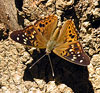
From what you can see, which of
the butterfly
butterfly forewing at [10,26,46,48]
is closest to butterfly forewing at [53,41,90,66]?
the butterfly

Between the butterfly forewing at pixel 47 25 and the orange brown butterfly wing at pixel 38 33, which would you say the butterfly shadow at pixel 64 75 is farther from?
the butterfly forewing at pixel 47 25

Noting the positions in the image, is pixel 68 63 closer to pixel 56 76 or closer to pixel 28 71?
pixel 56 76

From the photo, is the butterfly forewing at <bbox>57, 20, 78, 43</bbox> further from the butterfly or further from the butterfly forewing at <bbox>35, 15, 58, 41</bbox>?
the butterfly forewing at <bbox>35, 15, 58, 41</bbox>

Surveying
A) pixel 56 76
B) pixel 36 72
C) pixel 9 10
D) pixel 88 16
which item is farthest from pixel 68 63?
pixel 9 10

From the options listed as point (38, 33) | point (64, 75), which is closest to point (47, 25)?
point (38, 33)

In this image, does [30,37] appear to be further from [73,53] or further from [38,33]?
[73,53]

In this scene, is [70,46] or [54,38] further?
[54,38]
